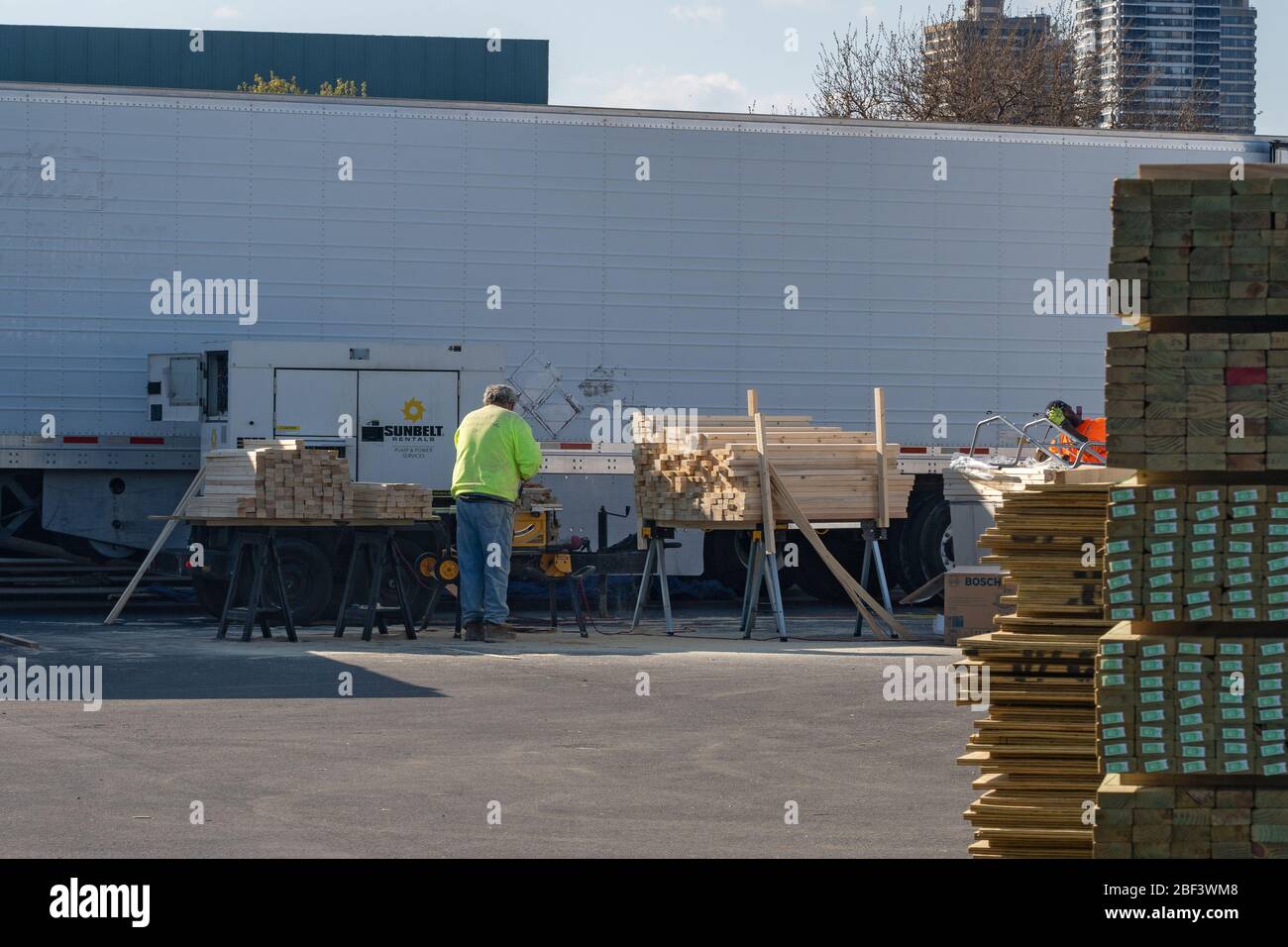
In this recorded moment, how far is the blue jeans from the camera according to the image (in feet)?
52.2

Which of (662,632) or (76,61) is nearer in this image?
(662,632)

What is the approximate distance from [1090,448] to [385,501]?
6926 mm

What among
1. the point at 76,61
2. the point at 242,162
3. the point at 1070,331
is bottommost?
the point at 1070,331

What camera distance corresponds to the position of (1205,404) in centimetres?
664

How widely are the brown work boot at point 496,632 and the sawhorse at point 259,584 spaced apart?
62.0 inches

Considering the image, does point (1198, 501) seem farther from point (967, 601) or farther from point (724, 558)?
point (724, 558)

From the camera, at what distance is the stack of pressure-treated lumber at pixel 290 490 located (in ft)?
52.2

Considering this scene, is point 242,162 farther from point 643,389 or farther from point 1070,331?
point 1070,331

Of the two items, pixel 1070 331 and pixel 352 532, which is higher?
pixel 1070 331

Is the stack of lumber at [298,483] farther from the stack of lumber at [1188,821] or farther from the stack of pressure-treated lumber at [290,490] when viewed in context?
the stack of lumber at [1188,821]
